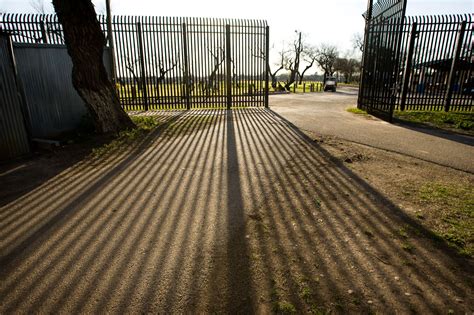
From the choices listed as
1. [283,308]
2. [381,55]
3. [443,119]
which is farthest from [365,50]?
[283,308]

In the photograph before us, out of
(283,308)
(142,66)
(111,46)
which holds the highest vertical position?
(111,46)

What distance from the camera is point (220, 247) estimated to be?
2883 mm

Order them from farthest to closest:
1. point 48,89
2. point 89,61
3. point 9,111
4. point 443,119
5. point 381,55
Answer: point 381,55 → point 443,119 → point 48,89 → point 89,61 → point 9,111

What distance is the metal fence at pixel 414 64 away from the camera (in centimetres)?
931

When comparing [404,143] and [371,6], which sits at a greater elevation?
[371,6]

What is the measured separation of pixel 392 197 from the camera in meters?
3.90

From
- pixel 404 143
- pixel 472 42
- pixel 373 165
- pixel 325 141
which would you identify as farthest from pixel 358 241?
pixel 472 42

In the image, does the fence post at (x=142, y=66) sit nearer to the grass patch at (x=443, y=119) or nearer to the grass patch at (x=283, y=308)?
the grass patch at (x=443, y=119)

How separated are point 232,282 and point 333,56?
6562 centimetres

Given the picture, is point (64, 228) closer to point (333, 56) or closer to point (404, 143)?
point (404, 143)

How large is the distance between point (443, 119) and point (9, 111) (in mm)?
12058

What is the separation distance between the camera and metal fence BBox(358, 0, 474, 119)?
9312 millimetres

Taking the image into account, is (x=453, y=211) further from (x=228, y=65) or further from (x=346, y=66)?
(x=346, y=66)

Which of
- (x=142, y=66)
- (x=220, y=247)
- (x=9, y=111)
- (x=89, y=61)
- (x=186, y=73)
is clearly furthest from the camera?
(x=186, y=73)
